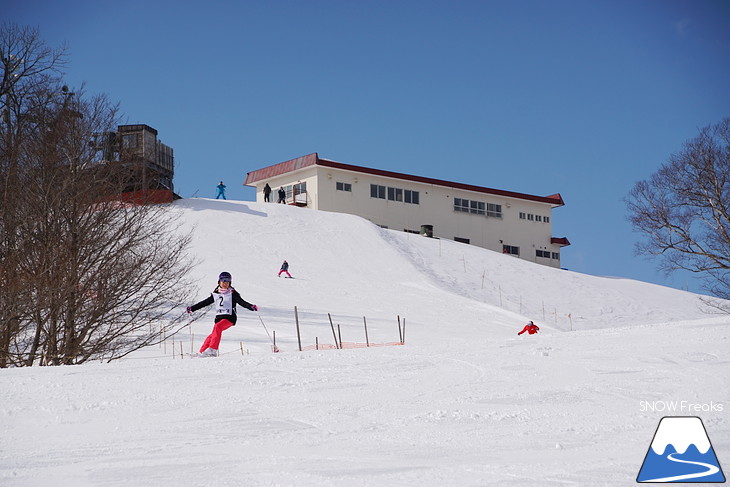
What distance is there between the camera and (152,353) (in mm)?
19953

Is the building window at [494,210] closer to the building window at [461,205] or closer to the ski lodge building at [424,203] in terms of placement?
the ski lodge building at [424,203]

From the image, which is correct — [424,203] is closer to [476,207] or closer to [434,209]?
[434,209]

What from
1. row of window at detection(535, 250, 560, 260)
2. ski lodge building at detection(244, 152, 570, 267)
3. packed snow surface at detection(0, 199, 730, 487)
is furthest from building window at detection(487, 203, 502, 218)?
packed snow surface at detection(0, 199, 730, 487)

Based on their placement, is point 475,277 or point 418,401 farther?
point 475,277

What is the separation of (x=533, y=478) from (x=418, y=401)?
3.01 metres

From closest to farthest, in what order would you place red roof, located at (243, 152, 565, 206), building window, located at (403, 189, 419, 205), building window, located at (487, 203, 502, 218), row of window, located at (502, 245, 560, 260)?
red roof, located at (243, 152, 565, 206) < building window, located at (403, 189, 419, 205) < row of window, located at (502, 245, 560, 260) < building window, located at (487, 203, 502, 218)

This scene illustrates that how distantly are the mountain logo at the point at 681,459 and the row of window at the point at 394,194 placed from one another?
157ft

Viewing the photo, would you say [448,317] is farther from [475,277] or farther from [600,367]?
[600,367]

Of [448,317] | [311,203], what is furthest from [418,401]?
[311,203]

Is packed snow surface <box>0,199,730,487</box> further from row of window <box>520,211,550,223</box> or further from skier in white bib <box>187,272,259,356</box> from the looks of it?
row of window <box>520,211,550,223</box>

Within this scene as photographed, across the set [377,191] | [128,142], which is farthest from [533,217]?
[128,142]

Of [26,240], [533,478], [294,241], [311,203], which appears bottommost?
[533,478]

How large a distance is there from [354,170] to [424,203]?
6.50m

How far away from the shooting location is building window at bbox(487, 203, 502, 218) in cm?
5922
